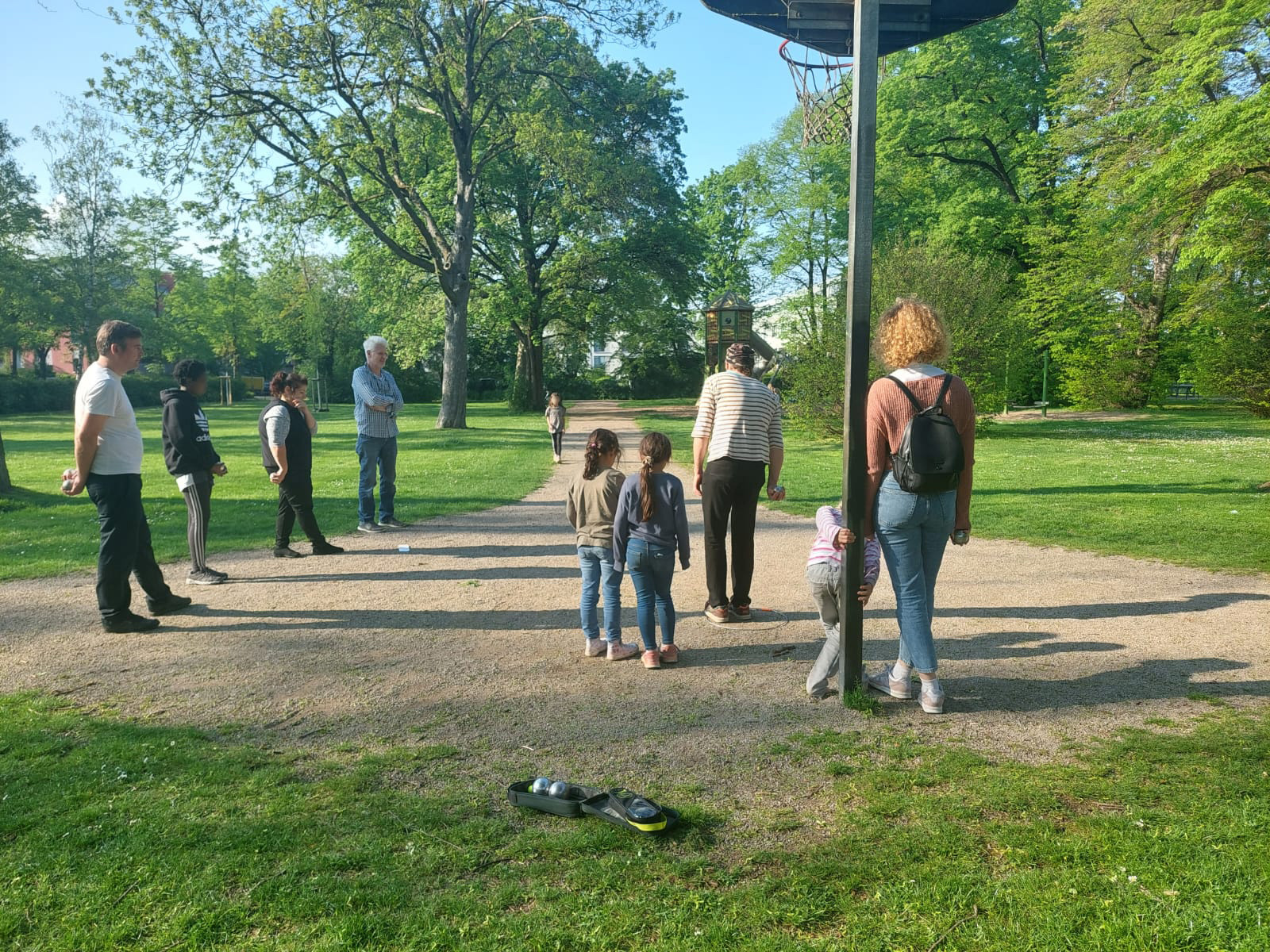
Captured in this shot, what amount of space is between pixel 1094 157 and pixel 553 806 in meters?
25.8

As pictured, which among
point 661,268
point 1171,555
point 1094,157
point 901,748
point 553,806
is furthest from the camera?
point 661,268

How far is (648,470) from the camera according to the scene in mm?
5074

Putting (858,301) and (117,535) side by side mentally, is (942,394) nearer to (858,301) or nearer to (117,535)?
(858,301)

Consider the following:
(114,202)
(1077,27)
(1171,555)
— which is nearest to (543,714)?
(1171,555)

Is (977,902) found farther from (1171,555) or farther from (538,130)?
(538,130)

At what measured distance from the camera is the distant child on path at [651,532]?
5.05 m

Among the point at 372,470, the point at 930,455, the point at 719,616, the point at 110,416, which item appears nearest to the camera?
the point at 930,455

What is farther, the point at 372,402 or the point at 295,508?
the point at 372,402

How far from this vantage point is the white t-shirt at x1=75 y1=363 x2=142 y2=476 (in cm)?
570

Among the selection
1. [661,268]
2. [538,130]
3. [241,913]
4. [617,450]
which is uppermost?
[538,130]

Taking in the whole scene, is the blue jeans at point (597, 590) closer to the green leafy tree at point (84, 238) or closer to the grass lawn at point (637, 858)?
the grass lawn at point (637, 858)

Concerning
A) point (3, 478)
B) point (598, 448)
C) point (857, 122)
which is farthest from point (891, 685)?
point (3, 478)

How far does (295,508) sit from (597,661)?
4561 millimetres

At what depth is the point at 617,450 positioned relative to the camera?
535 centimetres
